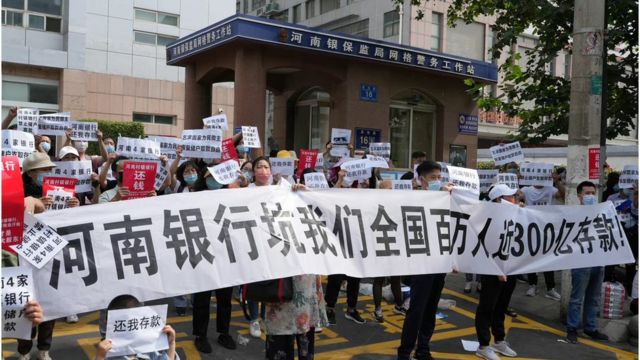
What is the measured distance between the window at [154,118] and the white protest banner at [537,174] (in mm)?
22939

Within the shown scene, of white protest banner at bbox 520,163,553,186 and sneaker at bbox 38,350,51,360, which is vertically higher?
white protest banner at bbox 520,163,553,186

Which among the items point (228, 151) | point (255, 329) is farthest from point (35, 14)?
point (255, 329)

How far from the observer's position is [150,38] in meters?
27.9

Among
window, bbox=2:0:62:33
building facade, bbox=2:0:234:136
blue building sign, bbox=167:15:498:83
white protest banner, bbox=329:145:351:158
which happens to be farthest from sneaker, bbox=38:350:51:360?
window, bbox=2:0:62:33

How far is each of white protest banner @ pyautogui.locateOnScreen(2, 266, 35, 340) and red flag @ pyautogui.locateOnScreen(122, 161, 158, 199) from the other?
2.16 metres

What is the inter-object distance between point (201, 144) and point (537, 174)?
4685mm

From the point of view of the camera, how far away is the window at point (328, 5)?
38844mm

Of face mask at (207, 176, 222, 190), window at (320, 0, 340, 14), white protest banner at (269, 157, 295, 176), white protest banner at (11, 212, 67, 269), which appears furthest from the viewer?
window at (320, 0, 340, 14)

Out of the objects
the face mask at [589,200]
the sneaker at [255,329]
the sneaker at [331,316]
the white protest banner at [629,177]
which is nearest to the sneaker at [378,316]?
the sneaker at [331,316]

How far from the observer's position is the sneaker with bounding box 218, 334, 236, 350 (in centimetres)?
564

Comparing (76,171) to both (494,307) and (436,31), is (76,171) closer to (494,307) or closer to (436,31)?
(494,307)

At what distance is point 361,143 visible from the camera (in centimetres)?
1327

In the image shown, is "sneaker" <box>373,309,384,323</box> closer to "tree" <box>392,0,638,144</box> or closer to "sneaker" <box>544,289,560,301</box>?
"sneaker" <box>544,289,560,301</box>

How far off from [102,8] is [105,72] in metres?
2.98
